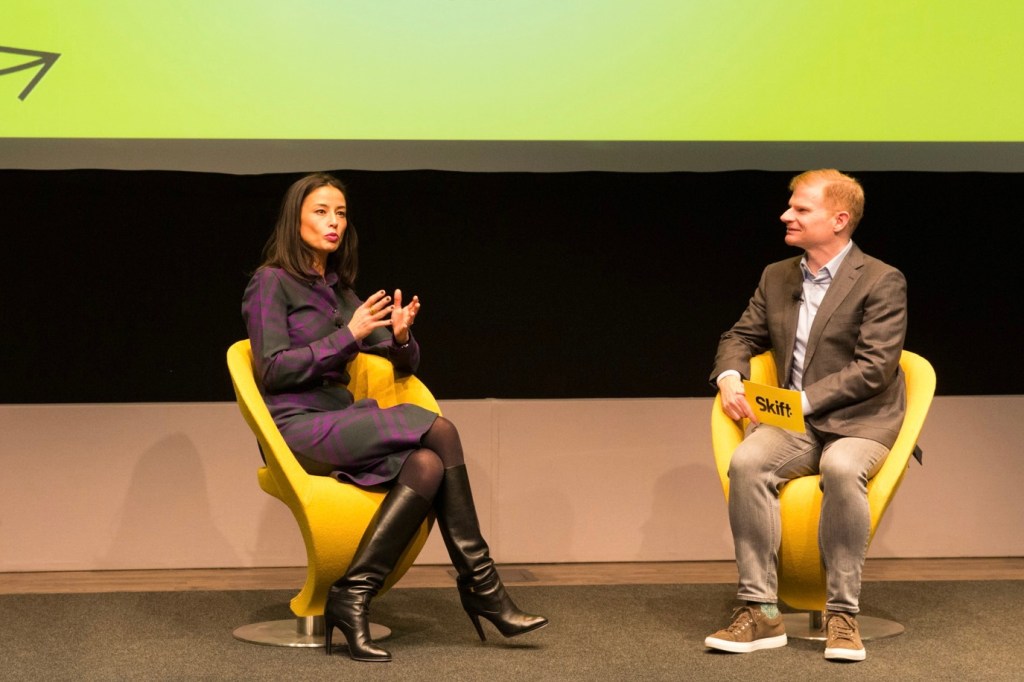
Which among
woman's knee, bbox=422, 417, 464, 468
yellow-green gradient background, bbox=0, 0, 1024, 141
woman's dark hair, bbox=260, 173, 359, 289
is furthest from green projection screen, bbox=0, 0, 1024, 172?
woman's knee, bbox=422, 417, 464, 468

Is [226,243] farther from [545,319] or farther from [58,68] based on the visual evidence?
[545,319]

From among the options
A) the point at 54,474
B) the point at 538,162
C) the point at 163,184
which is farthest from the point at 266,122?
the point at 54,474

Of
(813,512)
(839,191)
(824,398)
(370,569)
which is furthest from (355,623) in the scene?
(839,191)

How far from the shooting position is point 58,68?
371 cm

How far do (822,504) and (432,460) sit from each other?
958 millimetres

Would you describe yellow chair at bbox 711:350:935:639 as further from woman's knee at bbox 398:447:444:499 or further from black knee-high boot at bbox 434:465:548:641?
woman's knee at bbox 398:447:444:499

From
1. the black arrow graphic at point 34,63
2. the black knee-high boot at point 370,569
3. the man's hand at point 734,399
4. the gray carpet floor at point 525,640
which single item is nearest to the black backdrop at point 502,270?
the black arrow graphic at point 34,63

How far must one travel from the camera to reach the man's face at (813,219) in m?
3.37

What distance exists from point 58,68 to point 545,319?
1.72 m

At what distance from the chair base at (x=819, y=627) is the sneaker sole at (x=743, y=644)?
0.44 feet

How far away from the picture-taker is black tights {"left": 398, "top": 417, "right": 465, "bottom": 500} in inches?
122

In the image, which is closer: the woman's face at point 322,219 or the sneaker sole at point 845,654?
the sneaker sole at point 845,654

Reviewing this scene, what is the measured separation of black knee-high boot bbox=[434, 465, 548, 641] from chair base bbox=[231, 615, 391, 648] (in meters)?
0.32

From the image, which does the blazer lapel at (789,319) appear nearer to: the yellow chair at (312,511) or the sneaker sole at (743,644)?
the sneaker sole at (743,644)
